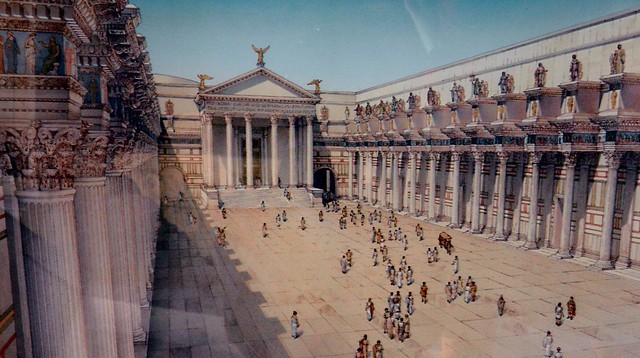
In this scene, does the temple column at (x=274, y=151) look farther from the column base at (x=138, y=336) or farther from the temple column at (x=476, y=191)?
the column base at (x=138, y=336)

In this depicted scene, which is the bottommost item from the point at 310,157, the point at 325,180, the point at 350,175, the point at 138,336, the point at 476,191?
the point at 138,336

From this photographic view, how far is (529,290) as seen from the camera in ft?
62.1

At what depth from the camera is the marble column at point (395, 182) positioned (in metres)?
41.0

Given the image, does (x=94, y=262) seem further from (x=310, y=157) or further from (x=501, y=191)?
(x=310, y=157)

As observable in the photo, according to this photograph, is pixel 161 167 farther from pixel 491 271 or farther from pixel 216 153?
pixel 491 271

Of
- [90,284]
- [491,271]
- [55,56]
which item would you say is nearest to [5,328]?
[90,284]

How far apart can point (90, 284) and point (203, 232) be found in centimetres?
2448

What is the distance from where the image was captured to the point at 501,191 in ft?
92.5

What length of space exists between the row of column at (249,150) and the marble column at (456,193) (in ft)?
65.0

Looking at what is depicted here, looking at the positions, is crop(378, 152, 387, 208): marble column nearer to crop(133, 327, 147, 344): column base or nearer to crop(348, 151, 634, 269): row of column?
crop(348, 151, 634, 269): row of column

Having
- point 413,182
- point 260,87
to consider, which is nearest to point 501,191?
point 413,182

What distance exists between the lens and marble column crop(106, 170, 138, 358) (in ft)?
29.6

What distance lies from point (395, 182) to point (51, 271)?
37.7 m

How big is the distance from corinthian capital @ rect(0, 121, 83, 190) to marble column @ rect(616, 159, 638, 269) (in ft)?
80.6
